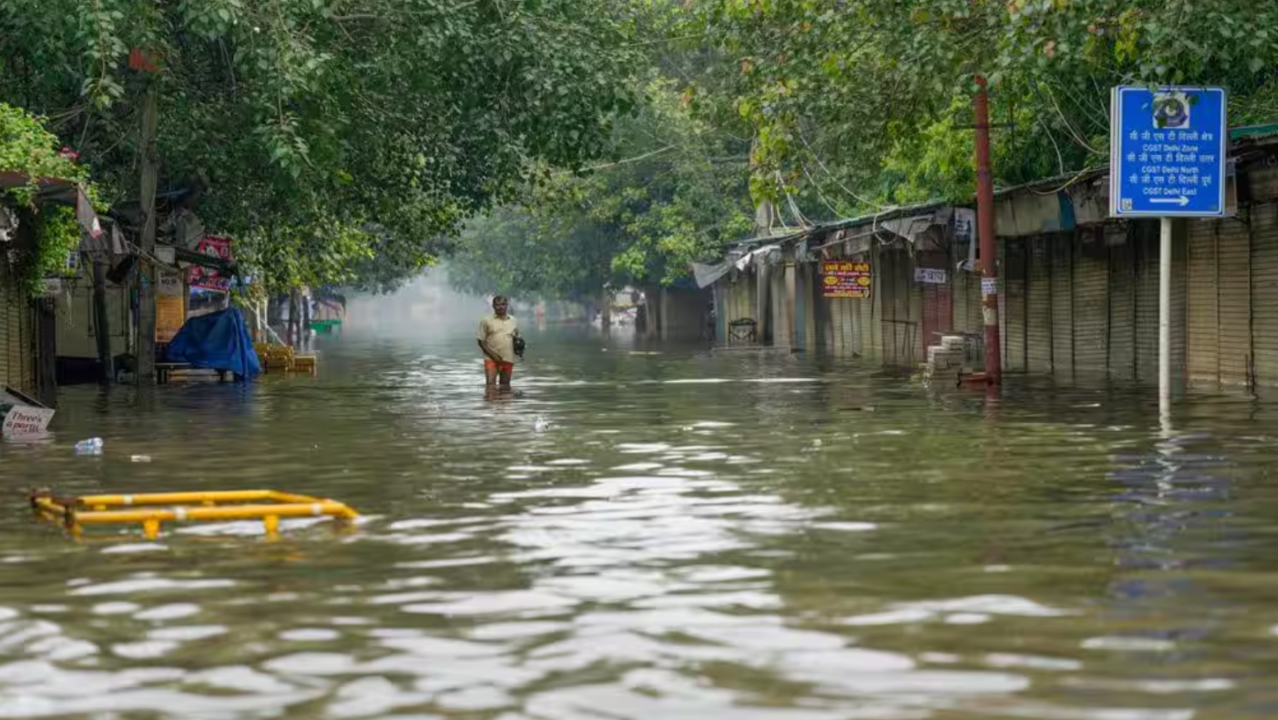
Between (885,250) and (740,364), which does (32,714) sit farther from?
(885,250)

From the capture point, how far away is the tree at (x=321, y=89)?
25.7 m

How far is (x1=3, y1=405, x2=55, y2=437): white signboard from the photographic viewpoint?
18.9m

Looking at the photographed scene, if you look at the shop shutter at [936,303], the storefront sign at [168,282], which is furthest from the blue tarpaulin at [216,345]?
the shop shutter at [936,303]

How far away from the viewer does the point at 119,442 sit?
18.6 m

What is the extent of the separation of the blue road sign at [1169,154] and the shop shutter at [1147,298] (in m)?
7.42

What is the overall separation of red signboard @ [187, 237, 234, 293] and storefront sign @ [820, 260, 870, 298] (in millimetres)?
11645

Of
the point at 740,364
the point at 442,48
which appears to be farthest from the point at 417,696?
the point at 740,364

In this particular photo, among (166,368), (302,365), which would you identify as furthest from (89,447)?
(302,365)

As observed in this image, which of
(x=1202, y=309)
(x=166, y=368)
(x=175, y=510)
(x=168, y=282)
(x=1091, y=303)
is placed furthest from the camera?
(x=168, y=282)

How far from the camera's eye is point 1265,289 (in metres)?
24.6

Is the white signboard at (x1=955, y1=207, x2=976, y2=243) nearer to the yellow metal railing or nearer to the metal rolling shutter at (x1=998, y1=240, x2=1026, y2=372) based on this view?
the metal rolling shutter at (x1=998, y1=240, x2=1026, y2=372)

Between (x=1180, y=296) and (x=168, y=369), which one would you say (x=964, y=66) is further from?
(x=168, y=369)

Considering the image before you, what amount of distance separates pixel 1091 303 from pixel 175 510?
2232 centimetres

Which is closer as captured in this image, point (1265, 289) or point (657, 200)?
point (1265, 289)
